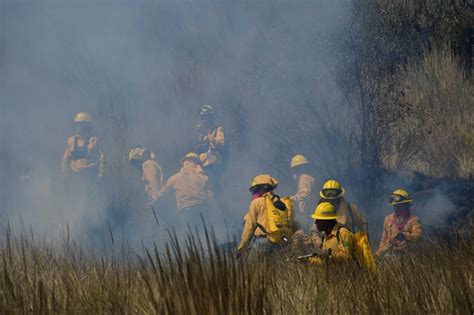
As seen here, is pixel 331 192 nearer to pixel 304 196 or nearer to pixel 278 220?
pixel 278 220

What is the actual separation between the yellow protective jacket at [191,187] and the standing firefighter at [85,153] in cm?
188

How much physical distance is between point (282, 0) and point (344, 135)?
335 cm

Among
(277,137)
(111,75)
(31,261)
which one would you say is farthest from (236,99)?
(31,261)

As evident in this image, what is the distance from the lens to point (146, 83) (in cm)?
1502

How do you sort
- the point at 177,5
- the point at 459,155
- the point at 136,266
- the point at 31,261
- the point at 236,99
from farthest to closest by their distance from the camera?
1. the point at 177,5
2. the point at 236,99
3. the point at 459,155
4. the point at 31,261
5. the point at 136,266

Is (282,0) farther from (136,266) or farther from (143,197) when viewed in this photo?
(136,266)

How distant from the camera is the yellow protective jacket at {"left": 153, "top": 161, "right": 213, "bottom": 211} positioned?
456 inches

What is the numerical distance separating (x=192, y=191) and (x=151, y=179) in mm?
1221

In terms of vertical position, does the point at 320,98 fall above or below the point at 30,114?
below

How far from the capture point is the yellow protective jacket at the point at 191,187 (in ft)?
38.0

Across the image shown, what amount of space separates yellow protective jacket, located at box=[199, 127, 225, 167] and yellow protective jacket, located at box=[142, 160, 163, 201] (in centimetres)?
74

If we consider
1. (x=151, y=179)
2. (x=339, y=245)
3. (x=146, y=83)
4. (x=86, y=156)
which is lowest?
(x=339, y=245)

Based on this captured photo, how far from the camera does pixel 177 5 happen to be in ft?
51.1

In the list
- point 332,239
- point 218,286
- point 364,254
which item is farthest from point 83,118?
point 218,286
